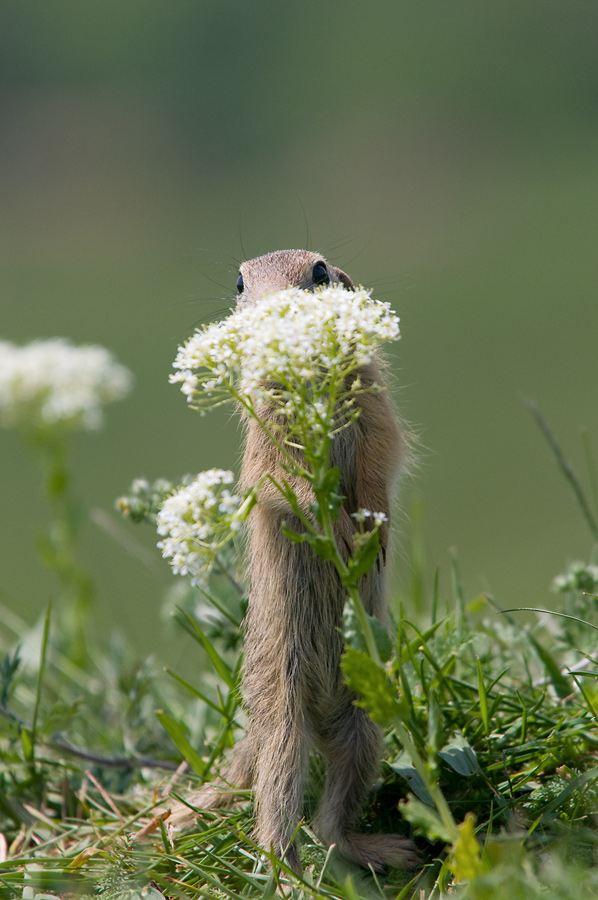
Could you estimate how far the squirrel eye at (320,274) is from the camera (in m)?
2.77

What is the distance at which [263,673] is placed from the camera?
252cm

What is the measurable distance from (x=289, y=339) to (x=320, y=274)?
3.54 feet

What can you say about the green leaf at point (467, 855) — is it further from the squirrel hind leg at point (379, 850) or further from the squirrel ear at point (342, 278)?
the squirrel ear at point (342, 278)

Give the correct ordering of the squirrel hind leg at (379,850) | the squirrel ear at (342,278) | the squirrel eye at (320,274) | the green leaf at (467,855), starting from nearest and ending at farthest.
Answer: the green leaf at (467,855)
the squirrel hind leg at (379,850)
the squirrel eye at (320,274)
the squirrel ear at (342,278)

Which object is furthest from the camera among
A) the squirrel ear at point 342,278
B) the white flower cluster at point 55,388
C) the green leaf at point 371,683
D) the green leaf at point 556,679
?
the white flower cluster at point 55,388

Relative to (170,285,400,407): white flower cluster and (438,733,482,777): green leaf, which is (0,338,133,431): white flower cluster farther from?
(438,733,482,777): green leaf

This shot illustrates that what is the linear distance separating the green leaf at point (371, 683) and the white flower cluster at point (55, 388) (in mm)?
2529

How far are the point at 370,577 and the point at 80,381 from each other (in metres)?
2.01

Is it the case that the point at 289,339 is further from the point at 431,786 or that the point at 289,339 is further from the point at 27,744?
the point at 27,744

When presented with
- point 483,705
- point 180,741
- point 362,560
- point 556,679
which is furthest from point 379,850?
point 362,560

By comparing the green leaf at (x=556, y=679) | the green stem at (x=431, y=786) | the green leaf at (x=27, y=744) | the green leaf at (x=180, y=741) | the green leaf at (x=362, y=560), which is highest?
the green leaf at (x=556, y=679)

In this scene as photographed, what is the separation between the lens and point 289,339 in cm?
175

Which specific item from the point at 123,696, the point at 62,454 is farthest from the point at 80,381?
the point at 123,696

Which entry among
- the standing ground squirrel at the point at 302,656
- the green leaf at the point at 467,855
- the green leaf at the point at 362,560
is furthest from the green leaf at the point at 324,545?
the standing ground squirrel at the point at 302,656
